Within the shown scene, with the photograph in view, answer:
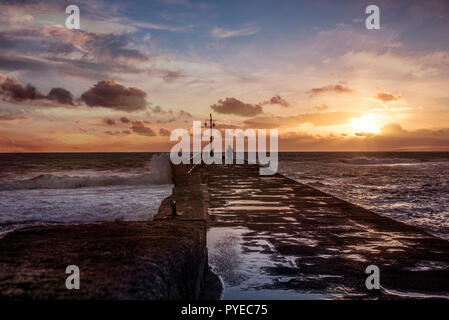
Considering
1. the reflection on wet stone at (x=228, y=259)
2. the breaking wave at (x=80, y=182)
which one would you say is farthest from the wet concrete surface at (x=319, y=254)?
the breaking wave at (x=80, y=182)

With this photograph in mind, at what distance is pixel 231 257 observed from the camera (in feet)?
19.4

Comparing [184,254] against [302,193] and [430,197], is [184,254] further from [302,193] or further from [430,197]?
[430,197]

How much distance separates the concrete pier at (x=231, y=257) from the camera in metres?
2.56

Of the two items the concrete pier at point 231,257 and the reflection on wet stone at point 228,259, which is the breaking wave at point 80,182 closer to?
the concrete pier at point 231,257

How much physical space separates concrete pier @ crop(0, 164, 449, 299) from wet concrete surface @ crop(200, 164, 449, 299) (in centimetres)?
2

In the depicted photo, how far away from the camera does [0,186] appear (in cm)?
2091

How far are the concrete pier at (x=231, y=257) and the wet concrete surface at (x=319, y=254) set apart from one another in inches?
0.6

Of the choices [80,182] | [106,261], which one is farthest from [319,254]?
[80,182]

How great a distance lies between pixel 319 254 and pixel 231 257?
1539 millimetres

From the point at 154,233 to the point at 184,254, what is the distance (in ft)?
2.26

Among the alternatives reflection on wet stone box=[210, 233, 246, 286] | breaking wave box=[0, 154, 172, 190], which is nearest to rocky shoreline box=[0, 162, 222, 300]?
reflection on wet stone box=[210, 233, 246, 286]

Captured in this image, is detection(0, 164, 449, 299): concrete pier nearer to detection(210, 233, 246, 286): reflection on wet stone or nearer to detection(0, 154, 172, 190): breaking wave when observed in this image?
detection(210, 233, 246, 286): reflection on wet stone
